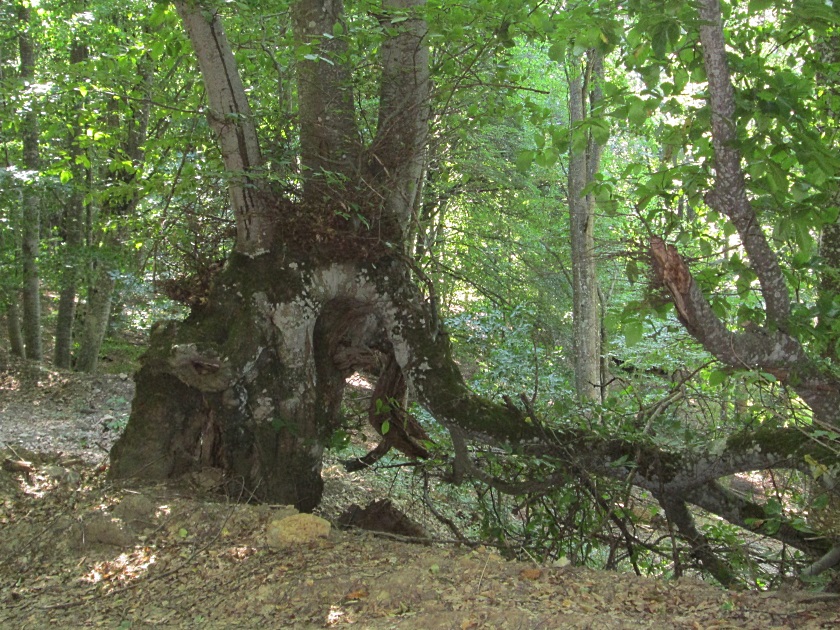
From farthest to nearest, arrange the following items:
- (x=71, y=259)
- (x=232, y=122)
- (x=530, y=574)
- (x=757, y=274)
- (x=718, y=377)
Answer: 1. (x=71, y=259)
2. (x=232, y=122)
3. (x=718, y=377)
4. (x=757, y=274)
5. (x=530, y=574)

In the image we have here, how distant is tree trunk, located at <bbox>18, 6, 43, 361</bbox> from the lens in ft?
32.8

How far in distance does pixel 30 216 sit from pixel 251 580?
8.32 m

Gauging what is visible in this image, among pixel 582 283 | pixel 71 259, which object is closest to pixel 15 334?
pixel 71 259

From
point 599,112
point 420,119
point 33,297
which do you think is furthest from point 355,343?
point 33,297

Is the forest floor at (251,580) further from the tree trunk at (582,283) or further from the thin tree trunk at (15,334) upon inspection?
the thin tree trunk at (15,334)

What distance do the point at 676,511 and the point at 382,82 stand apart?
13.3ft

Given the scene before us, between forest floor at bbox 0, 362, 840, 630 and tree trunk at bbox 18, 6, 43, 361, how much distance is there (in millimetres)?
5504

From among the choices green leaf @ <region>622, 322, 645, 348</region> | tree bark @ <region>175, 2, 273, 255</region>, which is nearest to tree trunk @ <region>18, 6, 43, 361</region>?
tree bark @ <region>175, 2, 273, 255</region>

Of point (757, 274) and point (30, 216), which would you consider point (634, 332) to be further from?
point (30, 216)

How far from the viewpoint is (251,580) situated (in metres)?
4.21

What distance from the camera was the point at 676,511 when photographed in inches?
210

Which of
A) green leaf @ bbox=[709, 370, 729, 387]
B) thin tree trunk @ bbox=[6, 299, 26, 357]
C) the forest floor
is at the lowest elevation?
the forest floor

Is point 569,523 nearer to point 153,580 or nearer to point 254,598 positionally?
point 254,598

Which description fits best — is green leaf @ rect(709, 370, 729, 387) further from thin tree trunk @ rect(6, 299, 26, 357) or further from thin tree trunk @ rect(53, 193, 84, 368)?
thin tree trunk @ rect(6, 299, 26, 357)
